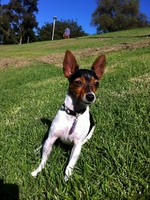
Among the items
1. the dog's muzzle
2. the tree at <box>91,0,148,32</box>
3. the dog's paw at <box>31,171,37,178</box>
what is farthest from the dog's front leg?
the tree at <box>91,0,148,32</box>

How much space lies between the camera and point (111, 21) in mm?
59750

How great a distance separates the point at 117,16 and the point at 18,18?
2645 cm

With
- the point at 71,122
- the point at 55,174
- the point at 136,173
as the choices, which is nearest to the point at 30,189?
the point at 55,174

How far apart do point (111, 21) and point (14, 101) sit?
57846 mm

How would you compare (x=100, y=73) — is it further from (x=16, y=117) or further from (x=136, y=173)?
(x=16, y=117)

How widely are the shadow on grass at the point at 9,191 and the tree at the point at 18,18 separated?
207ft

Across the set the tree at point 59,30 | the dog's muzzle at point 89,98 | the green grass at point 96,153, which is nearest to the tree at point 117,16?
the tree at point 59,30

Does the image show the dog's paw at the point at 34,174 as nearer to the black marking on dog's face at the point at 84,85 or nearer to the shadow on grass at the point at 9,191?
the shadow on grass at the point at 9,191

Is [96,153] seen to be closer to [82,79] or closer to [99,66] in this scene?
[82,79]

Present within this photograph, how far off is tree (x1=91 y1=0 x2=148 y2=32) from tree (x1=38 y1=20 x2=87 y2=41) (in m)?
15.2

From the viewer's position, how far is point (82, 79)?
3.32 metres

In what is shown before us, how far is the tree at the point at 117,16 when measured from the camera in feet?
198

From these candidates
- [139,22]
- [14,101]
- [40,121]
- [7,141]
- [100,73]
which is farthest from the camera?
[139,22]

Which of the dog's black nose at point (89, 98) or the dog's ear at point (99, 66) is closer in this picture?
the dog's black nose at point (89, 98)
